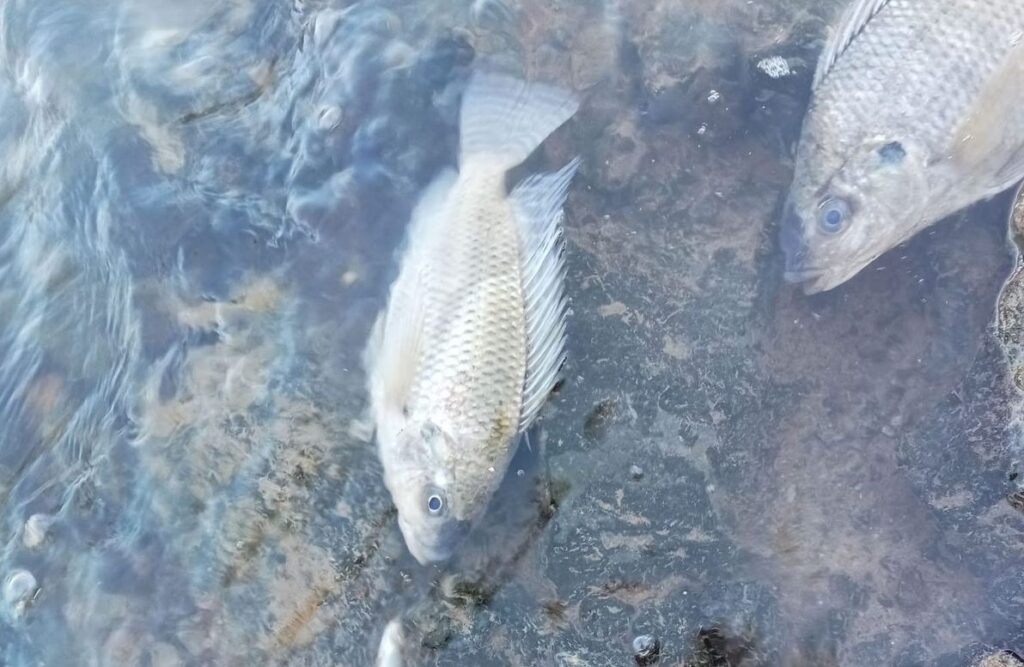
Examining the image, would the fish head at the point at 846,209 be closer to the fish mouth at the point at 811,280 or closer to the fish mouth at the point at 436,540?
the fish mouth at the point at 811,280

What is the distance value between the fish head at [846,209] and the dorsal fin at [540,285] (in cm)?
107

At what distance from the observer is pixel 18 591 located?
3779mm

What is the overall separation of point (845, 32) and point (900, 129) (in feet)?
1.76

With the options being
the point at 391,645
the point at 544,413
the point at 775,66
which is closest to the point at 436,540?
the point at 391,645

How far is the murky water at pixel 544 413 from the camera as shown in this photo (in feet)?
12.0

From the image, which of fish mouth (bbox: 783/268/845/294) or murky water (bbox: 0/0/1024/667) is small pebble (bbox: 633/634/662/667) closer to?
murky water (bbox: 0/0/1024/667)

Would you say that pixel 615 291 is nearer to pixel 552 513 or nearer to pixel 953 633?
pixel 552 513

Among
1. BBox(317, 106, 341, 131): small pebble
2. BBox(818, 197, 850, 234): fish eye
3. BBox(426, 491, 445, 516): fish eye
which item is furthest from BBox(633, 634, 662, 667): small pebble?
BBox(317, 106, 341, 131): small pebble

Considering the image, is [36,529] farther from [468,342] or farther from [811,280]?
[811,280]

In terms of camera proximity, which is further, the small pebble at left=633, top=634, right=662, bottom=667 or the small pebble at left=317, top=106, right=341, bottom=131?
the small pebble at left=317, top=106, right=341, bottom=131

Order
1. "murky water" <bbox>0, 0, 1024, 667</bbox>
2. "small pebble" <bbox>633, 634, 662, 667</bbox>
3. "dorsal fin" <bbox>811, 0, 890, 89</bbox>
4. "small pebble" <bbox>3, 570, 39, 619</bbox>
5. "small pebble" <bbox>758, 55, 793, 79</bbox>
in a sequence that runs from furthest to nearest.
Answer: "small pebble" <bbox>758, 55, 793, 79</bbox> < "dorsal fin" <bbox>811, 0, 890, 89</bbox> < "small pebble" <bbox>3, 570, 39, 619</bbox> < "murky water" <bbox>0, 0, 1024, 667</bbox> < "small pebble" <bbox>633, 634, 662, 667</bbox>

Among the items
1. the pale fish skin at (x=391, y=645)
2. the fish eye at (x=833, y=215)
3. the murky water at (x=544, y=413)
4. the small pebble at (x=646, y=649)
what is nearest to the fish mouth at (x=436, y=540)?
the murky water at (x=544, y=413)

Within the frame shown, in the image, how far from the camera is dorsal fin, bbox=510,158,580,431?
12.0 feet

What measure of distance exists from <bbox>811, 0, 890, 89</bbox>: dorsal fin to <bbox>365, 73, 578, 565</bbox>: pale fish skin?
52.9 inches
